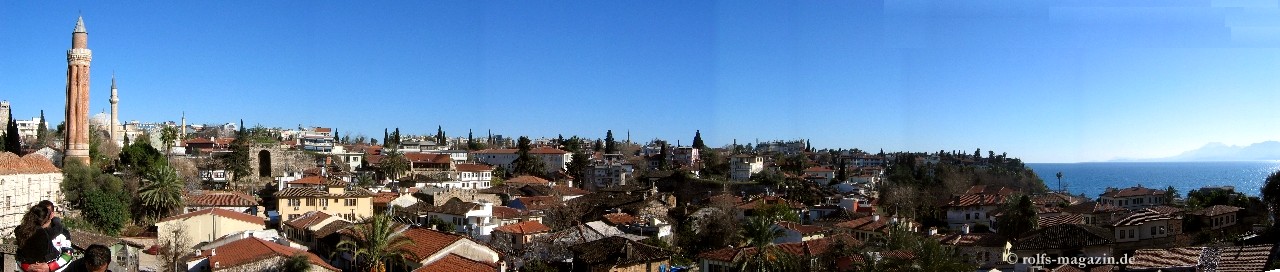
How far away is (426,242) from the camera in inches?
732

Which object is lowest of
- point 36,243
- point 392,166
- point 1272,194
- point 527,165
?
point 1272,194

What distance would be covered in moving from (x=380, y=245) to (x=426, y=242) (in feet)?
4.48

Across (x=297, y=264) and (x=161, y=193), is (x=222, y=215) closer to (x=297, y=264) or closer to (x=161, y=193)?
(x=161, y=193)

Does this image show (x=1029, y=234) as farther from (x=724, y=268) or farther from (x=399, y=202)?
(x=399, y=202)

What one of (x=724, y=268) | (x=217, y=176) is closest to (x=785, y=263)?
(x=724, y=268)

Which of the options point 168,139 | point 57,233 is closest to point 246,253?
point 57,233

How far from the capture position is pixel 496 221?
26156mm

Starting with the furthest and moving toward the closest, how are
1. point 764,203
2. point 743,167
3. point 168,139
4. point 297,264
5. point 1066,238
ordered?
1. point 743,167
2. point 168,139
3. point 764,203
4. point 1066,238
5. point 297,264

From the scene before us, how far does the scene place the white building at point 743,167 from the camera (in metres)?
50.9

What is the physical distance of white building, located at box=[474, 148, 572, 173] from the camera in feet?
176

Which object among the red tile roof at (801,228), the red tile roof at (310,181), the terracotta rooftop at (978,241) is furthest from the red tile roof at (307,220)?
the terracotta rooftop at (978,241)

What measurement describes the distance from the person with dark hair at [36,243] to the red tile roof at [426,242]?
1361cm

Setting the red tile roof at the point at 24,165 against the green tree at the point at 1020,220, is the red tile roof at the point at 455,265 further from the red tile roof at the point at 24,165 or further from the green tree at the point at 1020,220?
the green tree at the point at 1020,220

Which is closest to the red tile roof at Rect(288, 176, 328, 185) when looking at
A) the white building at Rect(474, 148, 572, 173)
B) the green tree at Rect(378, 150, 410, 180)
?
the green tree at Rect(378, 150, 410, 180)
